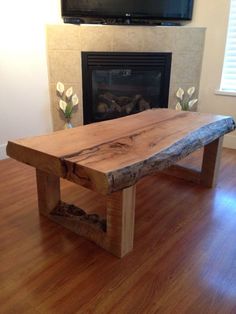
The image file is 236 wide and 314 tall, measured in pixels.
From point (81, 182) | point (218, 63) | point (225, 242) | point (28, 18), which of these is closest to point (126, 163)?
point (81, 182)

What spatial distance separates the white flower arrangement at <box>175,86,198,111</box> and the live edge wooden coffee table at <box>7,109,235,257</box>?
1.21 m

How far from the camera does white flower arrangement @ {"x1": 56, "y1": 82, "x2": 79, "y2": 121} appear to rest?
3.04m

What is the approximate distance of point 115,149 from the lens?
144 cm

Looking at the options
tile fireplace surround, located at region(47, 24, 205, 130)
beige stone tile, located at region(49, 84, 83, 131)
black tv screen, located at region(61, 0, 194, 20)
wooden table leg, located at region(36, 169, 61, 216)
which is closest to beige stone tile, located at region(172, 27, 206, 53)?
tile fireplace surround, located at region(47, 24, 205, 130)

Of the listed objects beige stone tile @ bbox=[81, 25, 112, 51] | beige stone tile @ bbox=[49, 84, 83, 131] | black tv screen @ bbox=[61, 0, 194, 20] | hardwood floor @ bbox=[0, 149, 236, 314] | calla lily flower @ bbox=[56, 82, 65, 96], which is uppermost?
black tv screen @ bbox=[61, 0, 194, 20]

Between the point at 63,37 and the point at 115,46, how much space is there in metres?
0.56

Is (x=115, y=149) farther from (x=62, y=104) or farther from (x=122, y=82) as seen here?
(x=122, y=82)

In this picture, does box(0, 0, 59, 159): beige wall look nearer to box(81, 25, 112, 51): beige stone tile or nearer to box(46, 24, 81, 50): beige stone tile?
box(46, 24, 81, 50): beige stone tile

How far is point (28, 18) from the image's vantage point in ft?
8.90

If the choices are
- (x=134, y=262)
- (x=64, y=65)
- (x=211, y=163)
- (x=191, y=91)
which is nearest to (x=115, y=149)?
(x=134, y=262)

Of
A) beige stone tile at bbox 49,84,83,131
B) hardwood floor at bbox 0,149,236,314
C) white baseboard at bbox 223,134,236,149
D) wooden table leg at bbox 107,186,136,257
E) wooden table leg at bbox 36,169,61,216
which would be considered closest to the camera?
hardwood floor at bbox 0,149,236,314

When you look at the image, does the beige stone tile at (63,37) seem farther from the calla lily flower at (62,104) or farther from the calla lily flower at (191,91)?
the calla lily flower at (191,91)

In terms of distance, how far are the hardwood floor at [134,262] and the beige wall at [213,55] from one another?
1.43 metres

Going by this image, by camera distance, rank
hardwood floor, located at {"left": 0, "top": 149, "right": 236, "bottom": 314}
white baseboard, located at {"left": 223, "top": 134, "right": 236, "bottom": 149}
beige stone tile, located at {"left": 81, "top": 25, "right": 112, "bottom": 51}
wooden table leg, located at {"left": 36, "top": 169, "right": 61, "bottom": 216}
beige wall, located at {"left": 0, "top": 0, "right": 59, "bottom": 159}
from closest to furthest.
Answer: hardwood floor, located at {"left": 0, "top": 149, "right": 236, "bottom": 314} < wooden table leg, located at {"left": 36, "top": 169, "right": 61, "bottom": 216} < beige wall, located at {"left": 0, "top": 0, "right": 59, "bottom": 159} < beige stone tile, located at {"left": 81, "top": 25, "right": 112, "bottom": 51} < white baseboard, located at {"left": 223, "top": 134, "right": 236, "bottom": 149}
